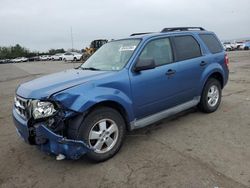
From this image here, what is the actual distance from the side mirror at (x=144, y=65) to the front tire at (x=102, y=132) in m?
0.81

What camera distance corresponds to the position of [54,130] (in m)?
3.61

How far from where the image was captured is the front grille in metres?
3.83

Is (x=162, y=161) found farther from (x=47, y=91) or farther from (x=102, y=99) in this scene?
(x=47, y=91)

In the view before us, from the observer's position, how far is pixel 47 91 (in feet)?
12.3

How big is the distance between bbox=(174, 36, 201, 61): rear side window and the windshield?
917mm

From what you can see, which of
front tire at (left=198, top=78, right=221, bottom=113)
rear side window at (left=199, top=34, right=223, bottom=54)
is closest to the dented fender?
front tire at (left=198, top=78, right=221, bottom=113)

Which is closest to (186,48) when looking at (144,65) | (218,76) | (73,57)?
(218,76)

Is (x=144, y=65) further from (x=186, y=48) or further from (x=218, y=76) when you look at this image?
(x=218, y=76)

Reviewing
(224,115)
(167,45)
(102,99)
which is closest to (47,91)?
(102,99)

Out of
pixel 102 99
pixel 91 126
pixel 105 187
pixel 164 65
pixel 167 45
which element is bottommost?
pixel 105 187

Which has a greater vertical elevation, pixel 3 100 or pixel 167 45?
pixel 167 45

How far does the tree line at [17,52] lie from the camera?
9542cm

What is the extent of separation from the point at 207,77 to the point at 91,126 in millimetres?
3080

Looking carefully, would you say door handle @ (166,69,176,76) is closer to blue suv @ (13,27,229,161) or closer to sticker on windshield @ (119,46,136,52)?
blue suv @ (13,27,229,161)
